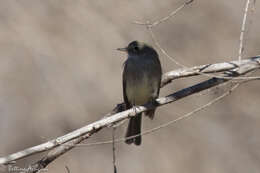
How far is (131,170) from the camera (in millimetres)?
9398

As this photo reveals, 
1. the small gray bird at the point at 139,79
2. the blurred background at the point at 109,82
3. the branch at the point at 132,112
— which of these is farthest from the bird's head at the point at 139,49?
the branch at the point at 132,112

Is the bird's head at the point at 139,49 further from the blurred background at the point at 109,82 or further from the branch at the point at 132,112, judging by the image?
the branch at the point at 132,112

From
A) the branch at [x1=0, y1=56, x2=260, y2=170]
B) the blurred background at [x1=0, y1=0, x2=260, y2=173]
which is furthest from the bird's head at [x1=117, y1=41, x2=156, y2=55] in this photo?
the branch at [x1=0, y1=56, x2=260, y2=170]

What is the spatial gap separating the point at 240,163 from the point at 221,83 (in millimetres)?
4738

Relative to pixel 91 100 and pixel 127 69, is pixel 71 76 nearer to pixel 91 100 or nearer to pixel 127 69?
pixel 91 100

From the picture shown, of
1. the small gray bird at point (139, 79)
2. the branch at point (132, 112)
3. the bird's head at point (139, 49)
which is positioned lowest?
the branch at point (132, 112)

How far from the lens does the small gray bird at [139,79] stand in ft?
22.7

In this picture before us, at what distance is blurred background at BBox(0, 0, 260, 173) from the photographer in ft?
29.6

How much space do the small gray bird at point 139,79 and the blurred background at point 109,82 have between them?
165 cm

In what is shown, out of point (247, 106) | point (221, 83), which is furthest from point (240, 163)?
point (221, 83)

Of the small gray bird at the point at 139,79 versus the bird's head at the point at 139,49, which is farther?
the bird's head at the point at 139,49

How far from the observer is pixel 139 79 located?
7020mm

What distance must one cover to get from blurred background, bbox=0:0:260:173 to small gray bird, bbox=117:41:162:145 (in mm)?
1654

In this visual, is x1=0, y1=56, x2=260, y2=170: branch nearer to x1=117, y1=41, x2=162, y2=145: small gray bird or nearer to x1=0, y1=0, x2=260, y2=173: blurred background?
x1=117, y1=41, x2=162, y2=145: small gray bird
